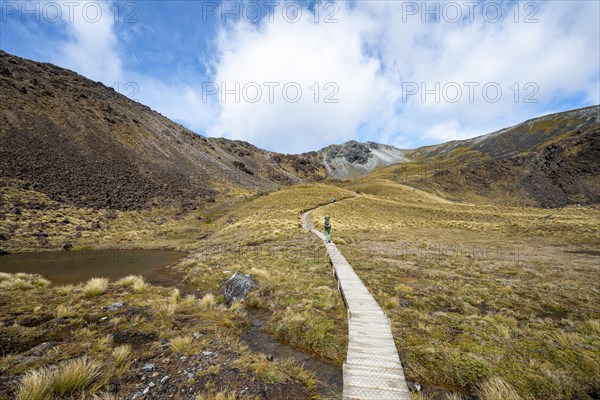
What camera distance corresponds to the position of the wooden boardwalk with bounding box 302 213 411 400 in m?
5.33

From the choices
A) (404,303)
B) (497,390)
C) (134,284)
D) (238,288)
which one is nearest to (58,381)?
(238,288)

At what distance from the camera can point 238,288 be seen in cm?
1285

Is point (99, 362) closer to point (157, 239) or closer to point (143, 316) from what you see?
point (143, 316)

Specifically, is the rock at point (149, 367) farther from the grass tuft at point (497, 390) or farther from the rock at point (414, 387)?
the grass tuft at point (497, 390)

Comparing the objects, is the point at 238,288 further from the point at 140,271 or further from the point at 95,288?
the point at 140,271

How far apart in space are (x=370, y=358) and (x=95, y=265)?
79.2 ft

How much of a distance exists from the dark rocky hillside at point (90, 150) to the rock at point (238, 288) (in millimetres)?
42097

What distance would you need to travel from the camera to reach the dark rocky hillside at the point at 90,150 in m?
44.8

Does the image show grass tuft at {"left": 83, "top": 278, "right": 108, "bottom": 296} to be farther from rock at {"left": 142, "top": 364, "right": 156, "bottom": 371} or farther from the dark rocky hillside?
the dark rocky hillside

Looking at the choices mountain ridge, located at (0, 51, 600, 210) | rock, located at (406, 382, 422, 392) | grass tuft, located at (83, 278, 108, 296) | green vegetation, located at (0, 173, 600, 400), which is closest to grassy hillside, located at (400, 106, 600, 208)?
mountain ridge, located at (0, 51, 600, 210)

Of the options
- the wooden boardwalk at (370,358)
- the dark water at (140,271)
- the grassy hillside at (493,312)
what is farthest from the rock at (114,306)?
the grassy hillside at (493,312)

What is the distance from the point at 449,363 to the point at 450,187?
8966cm

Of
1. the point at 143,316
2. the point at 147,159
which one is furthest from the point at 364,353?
the point at 147,159

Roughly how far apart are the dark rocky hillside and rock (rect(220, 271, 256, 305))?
4210 centimetres
